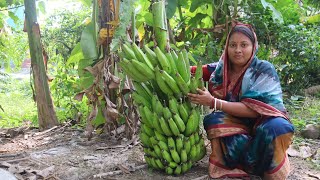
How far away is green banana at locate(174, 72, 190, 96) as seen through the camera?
225 centimetres

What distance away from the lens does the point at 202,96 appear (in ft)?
7.54

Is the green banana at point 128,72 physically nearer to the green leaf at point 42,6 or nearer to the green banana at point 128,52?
the green banana at point 128,52

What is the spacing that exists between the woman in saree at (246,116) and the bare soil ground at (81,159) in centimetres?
27

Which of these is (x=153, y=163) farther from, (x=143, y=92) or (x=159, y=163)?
(x=143, y=92)

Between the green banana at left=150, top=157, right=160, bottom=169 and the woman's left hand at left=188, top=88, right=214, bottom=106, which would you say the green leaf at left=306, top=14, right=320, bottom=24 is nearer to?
the woman's left hand at left=188, top=88, right=214, bottom=106

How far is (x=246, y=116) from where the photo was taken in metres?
2.37

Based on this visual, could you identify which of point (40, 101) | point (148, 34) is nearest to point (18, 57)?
point (40, 101)

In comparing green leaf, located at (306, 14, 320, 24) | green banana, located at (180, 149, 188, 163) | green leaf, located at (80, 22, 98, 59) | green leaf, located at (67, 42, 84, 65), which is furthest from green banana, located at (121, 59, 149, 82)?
green leaf, located at (306, 14, 320, 24)

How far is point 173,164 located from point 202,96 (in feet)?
1.74

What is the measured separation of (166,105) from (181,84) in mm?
214

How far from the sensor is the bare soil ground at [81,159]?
2568 millimetres

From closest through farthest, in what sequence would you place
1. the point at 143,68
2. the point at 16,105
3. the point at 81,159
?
1. the point at 143,68
2. the point at 81,159
3. the point at 16,105

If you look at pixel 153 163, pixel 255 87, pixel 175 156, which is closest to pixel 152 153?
pixel 153 163

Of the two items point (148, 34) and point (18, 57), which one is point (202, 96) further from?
point (18, 57)
